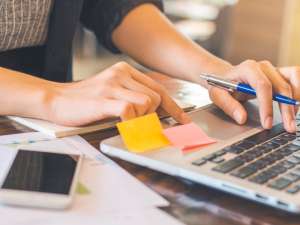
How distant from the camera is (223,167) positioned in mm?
553

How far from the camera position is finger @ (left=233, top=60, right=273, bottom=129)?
0.72 metres

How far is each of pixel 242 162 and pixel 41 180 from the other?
0.20m

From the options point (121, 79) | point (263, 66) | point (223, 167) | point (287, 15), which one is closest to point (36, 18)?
point (121, 79)

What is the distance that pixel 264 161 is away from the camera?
22.7 inches

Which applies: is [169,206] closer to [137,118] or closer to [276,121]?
[137,118]

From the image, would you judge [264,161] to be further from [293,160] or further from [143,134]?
[143,134]

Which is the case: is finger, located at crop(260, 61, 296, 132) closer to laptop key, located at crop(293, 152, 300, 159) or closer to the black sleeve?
laptop key, located at crop(293, 152, 300, 159)

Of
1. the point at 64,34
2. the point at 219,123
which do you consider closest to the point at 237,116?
the point at 219,123

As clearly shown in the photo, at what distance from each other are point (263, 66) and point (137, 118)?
0.23 meters

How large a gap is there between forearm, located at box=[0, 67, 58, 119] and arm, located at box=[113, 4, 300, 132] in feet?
0.77

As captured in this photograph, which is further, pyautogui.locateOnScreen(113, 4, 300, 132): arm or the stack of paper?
pyautogui.locateOnScreen(113, 4, 300, 132): arm

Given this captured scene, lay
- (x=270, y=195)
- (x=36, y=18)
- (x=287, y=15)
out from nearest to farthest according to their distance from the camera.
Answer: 1. (x=270, y=195)
2. (x=36, y=18)
3. (x=287, y=15)


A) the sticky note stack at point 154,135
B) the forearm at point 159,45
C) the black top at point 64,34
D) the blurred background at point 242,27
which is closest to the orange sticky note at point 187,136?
the sticky note stack at point 154,135

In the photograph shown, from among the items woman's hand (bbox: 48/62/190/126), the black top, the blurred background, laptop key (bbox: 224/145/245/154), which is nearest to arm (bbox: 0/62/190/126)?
woman's hand (bbox: 48/62/190/126)
